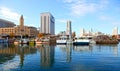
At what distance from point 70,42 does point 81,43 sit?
8406 millimetres

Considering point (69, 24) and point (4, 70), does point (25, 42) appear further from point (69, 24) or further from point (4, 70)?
point (4, 70)

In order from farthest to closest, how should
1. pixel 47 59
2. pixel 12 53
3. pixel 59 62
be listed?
pixel 12 53 < pixel 47 59 < pixel 59 62

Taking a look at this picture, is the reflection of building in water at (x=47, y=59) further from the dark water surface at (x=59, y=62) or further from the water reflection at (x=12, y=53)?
the water reflection at (x=12, y=53)

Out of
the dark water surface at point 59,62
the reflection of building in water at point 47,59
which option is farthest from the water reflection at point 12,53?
the reflection of building in water at point 47,59

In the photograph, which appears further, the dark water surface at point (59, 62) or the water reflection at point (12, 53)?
the water reflection at point (12, 53)

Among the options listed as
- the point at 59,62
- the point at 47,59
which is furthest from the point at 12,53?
the point at 59,62

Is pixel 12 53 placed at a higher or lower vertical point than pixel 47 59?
higher

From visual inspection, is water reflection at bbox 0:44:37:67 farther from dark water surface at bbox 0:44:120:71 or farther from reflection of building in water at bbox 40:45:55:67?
reflection of building in water at bbox 40:45:55:67

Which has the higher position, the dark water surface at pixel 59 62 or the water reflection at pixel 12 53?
the water reflection at pixel 12 53

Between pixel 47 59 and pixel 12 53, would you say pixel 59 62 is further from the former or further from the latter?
pixel 12 53

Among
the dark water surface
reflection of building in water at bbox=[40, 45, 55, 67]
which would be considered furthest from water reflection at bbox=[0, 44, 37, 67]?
reflection of building in water at bbox=[40, 45, 55, 67]

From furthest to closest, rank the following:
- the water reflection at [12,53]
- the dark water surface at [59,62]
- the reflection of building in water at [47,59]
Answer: the water reflection at [12,53] → the reflection of building in water at [47,59] → the dark water surface at [59,62]

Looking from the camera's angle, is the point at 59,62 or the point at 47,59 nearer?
the point at 59,62

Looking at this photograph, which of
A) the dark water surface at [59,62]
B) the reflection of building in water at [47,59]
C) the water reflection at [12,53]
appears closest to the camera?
the dark water surface at [59,62]
